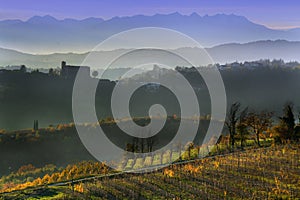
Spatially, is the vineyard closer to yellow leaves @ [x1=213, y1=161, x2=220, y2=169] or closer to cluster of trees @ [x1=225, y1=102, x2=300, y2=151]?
yellow leaves @ [x1=213, y1=161, x2=220, y2=169]

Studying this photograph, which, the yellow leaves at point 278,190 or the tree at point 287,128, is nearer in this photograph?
the yellow leaves at point 278,190

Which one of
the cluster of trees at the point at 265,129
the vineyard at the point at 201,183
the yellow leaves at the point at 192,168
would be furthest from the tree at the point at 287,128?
the yellow leaves at the point at 192,168

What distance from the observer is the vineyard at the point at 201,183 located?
17516 millimetres

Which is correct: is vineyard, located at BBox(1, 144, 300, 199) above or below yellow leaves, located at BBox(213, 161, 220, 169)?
below

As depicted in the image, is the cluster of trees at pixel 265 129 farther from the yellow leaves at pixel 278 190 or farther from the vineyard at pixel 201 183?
the yellow leaves at pixel 278 190

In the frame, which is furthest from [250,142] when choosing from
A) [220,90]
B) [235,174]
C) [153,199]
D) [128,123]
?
[220,90]

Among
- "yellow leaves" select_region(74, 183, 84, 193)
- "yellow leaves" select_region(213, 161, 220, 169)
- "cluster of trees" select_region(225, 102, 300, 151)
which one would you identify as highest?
"cluster of trees" select_region(225, 102, 300, 151)

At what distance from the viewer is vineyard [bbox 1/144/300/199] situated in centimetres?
1752

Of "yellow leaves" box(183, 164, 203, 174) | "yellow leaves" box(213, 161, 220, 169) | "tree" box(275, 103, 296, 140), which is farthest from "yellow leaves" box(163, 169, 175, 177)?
"tree" box(275, 103, 296, 140)

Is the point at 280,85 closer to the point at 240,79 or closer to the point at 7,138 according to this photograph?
the point at 240,79

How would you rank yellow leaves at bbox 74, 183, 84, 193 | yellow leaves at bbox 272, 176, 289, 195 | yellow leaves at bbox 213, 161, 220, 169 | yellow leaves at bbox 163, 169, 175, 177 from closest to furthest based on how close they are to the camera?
yellow leaves at bbox 272, 176, 289, 195 → yellow leaves at bbox 74, 183, 84, 193 → yellow leaves at bbox 163, 169, 175, 177 → yellow leaves at bbox 213, 161, 220, 169

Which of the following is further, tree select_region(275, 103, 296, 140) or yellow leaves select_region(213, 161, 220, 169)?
tree select_region(275, 103, 296, 140)

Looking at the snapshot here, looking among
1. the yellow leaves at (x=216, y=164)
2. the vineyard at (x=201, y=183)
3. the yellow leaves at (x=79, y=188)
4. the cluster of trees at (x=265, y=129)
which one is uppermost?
the cluster of trees at (x=265, y=129)

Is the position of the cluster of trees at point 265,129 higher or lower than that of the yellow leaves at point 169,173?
higher
